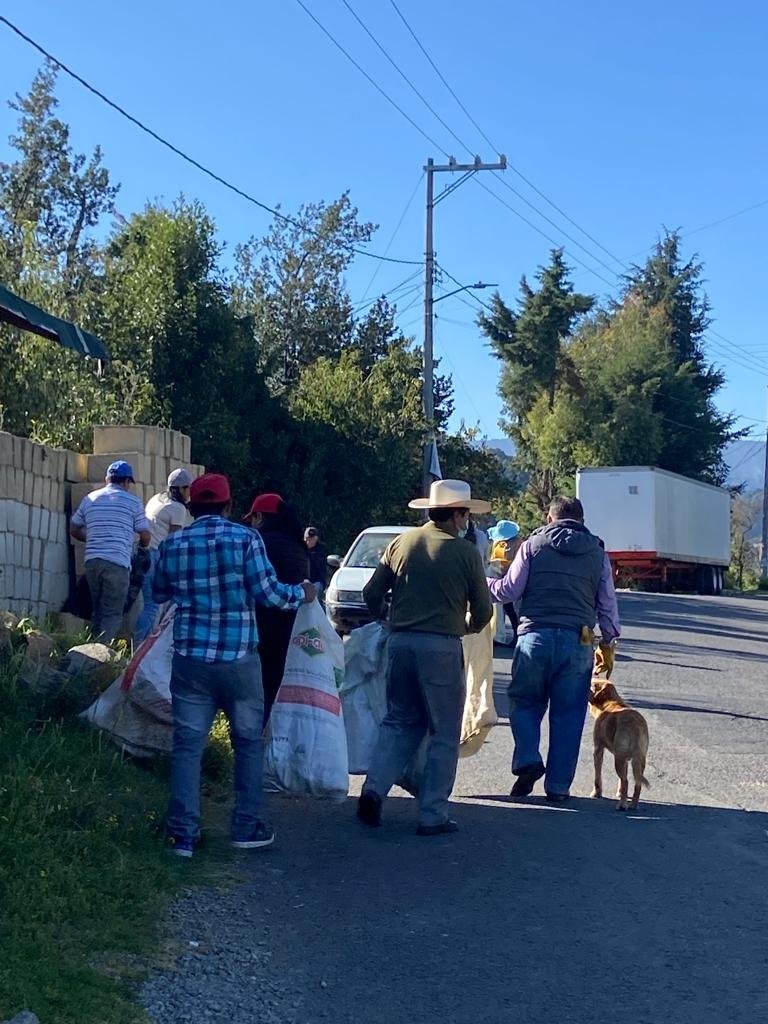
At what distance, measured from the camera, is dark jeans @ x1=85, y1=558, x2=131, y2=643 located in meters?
10.3

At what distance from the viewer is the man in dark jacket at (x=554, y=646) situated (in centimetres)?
786

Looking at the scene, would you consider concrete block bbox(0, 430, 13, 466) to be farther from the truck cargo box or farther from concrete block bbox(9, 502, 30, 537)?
the truck cargo box

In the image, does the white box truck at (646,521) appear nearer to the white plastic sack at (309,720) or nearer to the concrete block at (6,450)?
the concrete block at (6,450)

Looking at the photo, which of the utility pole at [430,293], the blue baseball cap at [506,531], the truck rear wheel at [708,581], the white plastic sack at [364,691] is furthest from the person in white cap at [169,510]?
the truck rear wheel at [708,581]

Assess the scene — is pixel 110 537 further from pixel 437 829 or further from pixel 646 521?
pixel 646 521

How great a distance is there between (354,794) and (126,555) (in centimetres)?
328

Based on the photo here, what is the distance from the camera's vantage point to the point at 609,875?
20.4 feet

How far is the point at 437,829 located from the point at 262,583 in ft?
5.51

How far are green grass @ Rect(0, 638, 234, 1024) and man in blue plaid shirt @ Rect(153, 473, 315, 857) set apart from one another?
15.0 inches

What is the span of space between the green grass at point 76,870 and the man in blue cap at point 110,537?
9.40 feet

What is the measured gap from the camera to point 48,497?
11680 mm

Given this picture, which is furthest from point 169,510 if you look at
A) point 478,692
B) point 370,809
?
point 370,809

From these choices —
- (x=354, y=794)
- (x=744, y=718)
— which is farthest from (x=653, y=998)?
(x=744, y=718)

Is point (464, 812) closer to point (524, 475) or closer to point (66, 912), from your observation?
point (66, 912)
